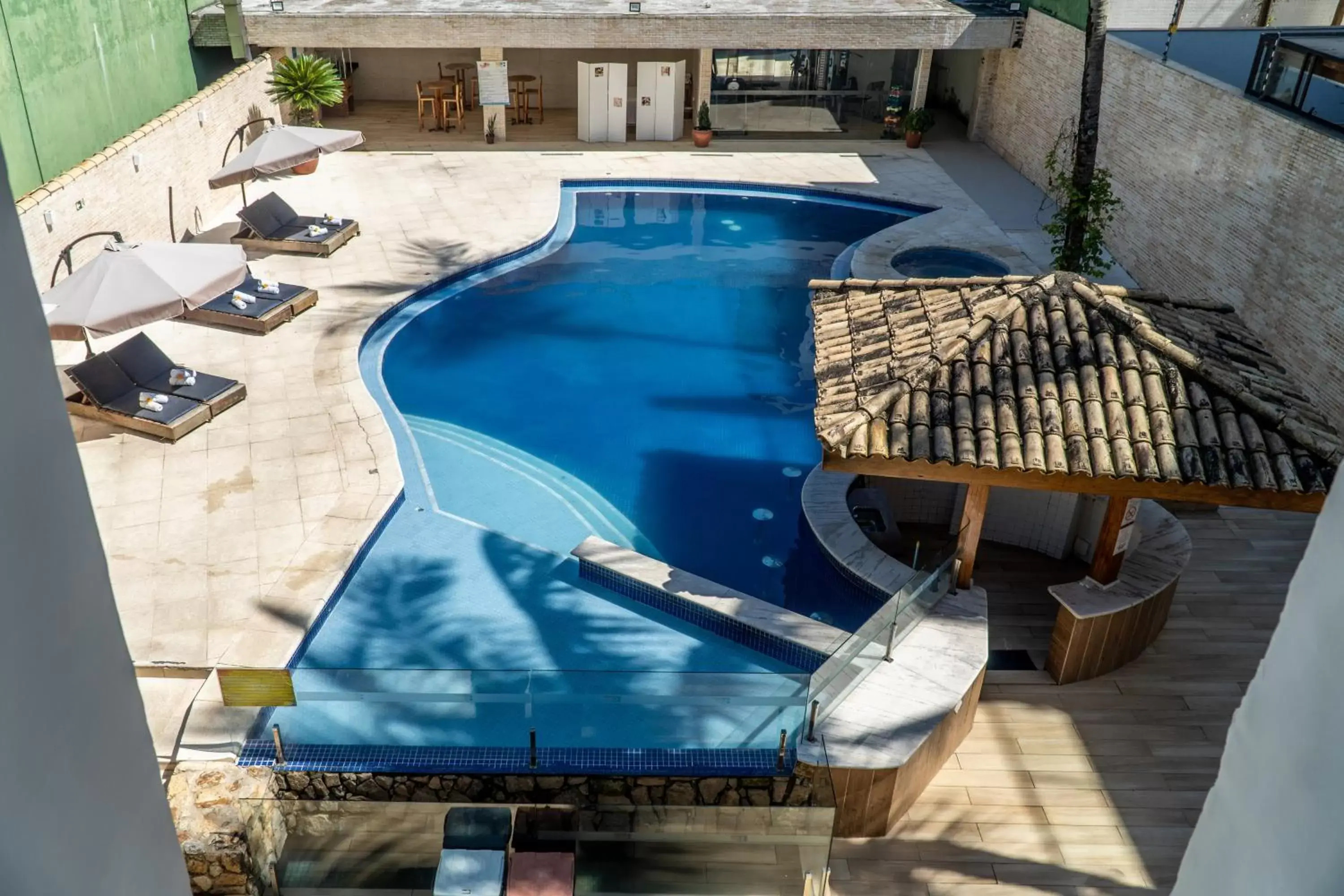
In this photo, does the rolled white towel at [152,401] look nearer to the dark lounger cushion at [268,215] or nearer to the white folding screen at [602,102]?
the dark lounger cushion at [268,215]

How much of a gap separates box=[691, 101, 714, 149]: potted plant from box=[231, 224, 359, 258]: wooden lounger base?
1020 centimetres

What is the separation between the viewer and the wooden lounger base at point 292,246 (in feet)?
64.3

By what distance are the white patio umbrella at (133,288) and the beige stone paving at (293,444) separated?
57.5 inches

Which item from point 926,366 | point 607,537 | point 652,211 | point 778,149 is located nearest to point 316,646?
point 607,537

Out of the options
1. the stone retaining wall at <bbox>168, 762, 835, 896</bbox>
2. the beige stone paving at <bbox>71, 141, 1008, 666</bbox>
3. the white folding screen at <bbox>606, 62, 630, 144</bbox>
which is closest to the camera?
the stone retaining wall at <bbox>168, 762, 835, 896</bbox>

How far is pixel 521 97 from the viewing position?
1113 inches

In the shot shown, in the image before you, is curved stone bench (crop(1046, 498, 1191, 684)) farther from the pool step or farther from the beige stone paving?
the beige stone paving

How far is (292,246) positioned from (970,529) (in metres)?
13.8

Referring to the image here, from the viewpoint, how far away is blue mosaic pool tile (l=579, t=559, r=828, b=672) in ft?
35.4

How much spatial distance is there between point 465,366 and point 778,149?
1297cm

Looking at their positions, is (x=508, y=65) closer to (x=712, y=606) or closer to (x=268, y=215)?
(x=268, y=215)

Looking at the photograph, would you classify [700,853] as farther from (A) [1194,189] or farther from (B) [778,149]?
(B) [778,149]

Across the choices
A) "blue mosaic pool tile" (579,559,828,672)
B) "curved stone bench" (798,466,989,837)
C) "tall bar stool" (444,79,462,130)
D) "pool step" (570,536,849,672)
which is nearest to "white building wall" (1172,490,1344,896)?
"curved stone bench" (798,466,989,837)

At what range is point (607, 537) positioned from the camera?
13.1 metres
